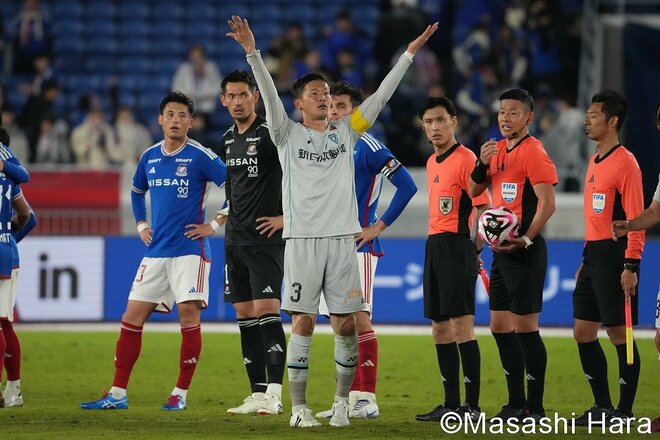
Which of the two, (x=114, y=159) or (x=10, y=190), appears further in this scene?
(x=114, y=159)

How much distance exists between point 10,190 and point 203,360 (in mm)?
4052

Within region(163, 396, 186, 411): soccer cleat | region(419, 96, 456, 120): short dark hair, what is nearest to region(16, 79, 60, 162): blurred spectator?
region(163, 396, 186, 411): soccer cleat

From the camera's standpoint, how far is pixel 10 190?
31.5 feet

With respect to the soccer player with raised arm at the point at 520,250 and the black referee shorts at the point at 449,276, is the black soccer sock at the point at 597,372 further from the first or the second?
the black referee shorts at the point at 449,276

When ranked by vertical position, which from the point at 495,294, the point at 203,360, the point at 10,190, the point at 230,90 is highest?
the point at 230,90

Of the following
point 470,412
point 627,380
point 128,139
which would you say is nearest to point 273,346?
point 470,412

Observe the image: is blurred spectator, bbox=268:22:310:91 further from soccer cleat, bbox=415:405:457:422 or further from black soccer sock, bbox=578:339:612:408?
black soccer sock, bbox=578:339:612:408

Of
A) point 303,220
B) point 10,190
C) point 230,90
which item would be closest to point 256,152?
point 230,90

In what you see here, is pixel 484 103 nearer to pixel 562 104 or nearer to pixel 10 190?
pixel 562 104

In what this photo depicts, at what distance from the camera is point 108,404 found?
30.6 feet

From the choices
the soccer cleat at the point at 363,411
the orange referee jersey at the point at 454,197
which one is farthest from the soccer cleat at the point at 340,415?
the orange referee jersey at the point at 454,197

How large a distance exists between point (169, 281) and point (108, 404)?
109 cm

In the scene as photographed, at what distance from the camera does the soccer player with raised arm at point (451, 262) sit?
28.7 feet

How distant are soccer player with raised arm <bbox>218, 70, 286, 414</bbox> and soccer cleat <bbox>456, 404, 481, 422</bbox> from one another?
4.58 ft
